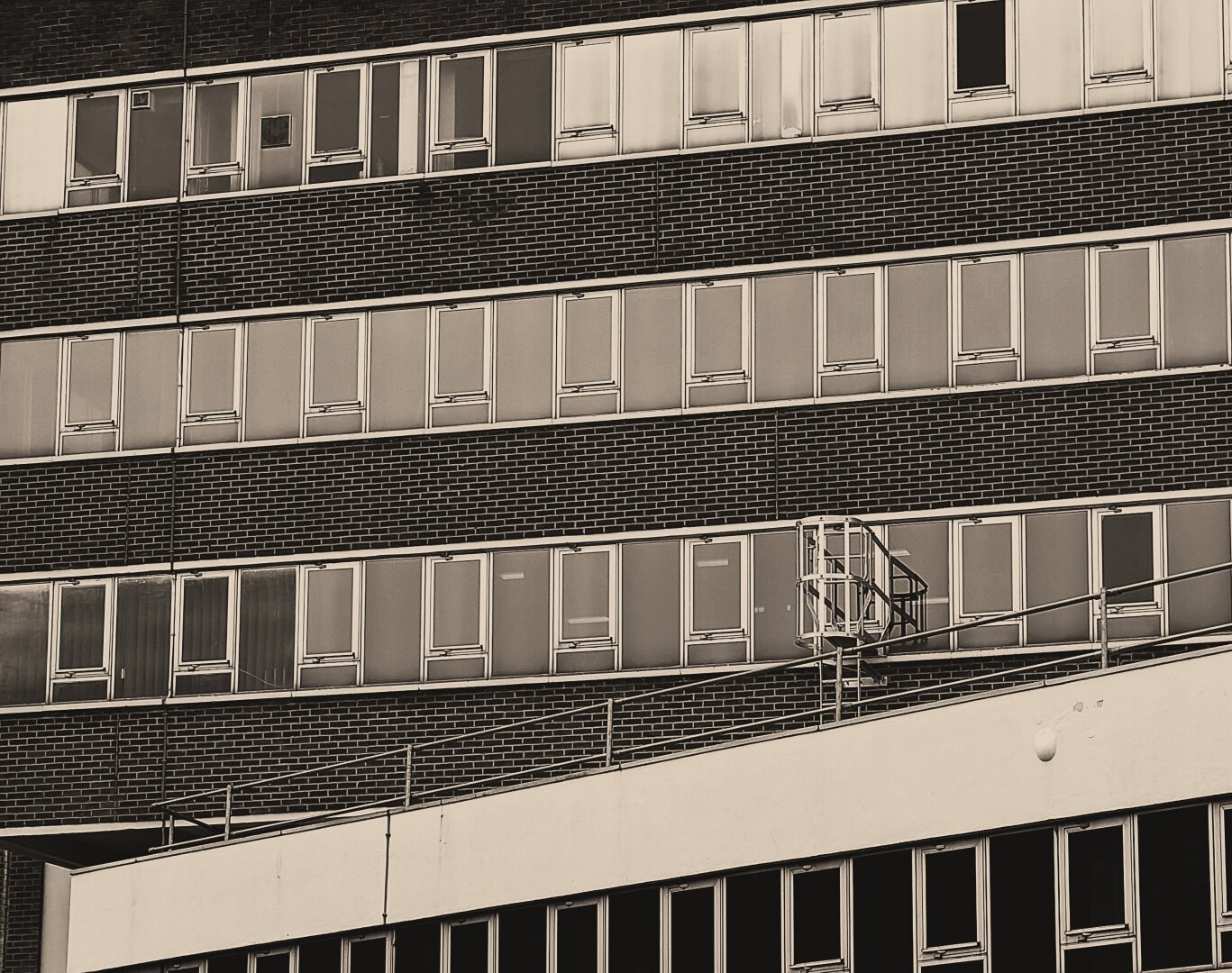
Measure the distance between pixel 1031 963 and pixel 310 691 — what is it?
35.5 feet

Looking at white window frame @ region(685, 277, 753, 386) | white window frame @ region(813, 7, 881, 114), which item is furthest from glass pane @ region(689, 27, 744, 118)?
white window frame @ region(685, 277, 753, 386)

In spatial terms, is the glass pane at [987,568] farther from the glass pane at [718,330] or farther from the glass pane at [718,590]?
the glass pane at [718,330]

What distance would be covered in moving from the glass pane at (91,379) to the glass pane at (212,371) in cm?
95

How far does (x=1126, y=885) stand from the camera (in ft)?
78.9

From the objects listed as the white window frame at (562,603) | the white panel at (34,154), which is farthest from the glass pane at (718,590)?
the white panel at (34,154)

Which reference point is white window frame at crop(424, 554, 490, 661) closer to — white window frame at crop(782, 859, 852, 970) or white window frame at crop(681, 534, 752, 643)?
white window frame at crop(681, 534, 752, 643)

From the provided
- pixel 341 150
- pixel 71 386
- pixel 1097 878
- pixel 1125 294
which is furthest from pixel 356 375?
pixel 1097 878

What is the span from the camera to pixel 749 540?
32156 millimetres

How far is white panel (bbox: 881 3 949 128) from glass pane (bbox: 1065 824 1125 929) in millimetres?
A: 10546

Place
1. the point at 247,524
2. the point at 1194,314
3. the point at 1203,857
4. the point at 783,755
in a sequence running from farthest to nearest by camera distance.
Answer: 1. the point at 247,524
2. the point at 1194,314
3. the point at 783,755
4. the point at 1203,857

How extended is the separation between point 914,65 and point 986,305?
2.75 metres

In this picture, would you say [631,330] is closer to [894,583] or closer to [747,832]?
[894,583]

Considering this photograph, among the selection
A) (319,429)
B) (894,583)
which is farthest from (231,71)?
(894,583)

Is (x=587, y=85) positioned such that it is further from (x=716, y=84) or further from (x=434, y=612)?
(x=434, y=612)
